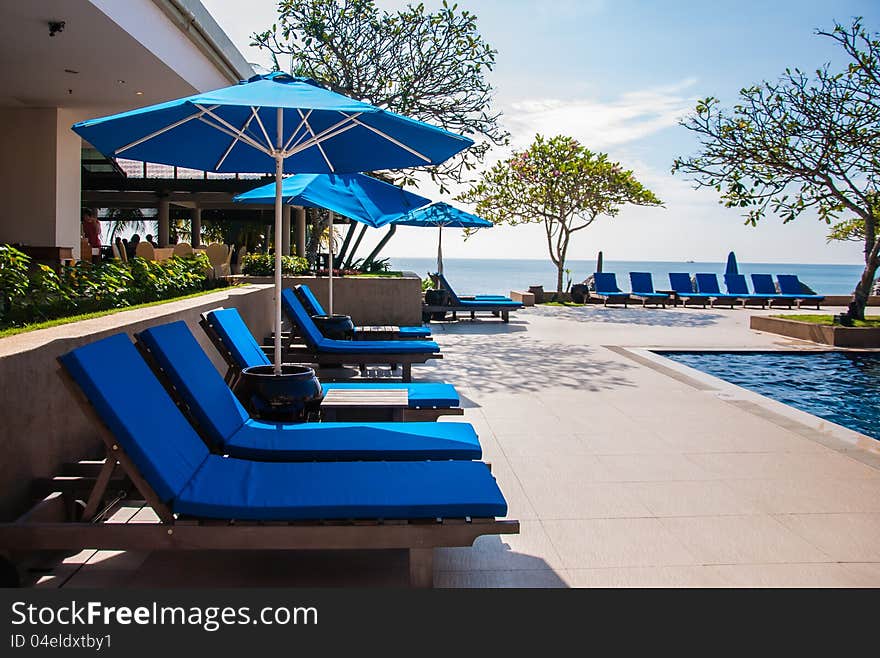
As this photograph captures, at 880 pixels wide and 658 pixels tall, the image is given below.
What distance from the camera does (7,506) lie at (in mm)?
3029

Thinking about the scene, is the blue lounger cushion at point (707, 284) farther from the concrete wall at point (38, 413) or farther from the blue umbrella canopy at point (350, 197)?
the concrete wall at point (38, 413)

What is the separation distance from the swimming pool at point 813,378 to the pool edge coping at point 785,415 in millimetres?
476

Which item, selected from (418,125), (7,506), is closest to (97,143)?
(418,125)

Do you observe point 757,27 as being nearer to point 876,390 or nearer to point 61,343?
point 876,390

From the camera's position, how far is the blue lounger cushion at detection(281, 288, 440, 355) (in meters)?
7.05

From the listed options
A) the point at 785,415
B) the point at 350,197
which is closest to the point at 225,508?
the point at 785,415

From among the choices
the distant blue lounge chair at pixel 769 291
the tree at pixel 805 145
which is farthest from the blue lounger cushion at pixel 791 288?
the tree at pixel 805 145

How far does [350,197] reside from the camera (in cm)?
873

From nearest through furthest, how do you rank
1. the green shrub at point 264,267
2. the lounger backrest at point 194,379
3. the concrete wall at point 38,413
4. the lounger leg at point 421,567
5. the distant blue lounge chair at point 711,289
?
the lounger leg at point 421,567
the concrete wall at point 38,413
the lounger backrest at point 194,379
the green shrub at point 264,267
the distant blue lounge chair at point 711,289

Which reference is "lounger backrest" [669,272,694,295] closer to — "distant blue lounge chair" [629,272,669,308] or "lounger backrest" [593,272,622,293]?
"distant blue lounge chair" [629,272,669,308]

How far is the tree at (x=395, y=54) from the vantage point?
14812mm

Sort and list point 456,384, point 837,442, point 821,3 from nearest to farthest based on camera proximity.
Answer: point 837,442 < point 456,384 < point 821,3

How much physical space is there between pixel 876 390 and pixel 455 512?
7.16m

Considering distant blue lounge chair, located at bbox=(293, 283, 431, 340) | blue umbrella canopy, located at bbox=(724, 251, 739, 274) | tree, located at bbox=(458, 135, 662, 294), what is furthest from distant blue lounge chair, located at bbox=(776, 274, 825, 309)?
distant blue lounge chair, located at bbox=(293, 283, 431, 340)
